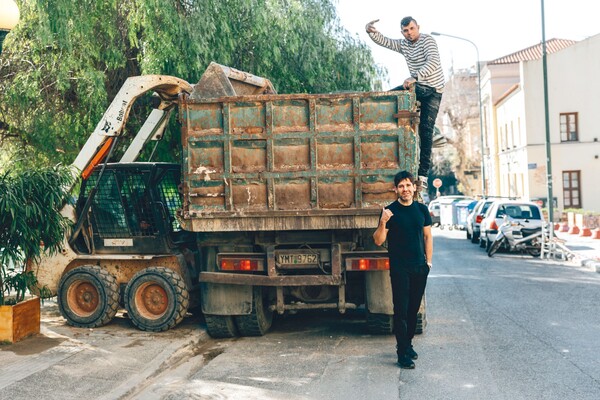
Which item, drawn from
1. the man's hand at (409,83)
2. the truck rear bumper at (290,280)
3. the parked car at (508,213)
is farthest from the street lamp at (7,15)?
the parked car at (508,213)

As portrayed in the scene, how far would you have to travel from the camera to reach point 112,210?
1078 cm

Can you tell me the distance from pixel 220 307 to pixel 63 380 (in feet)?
8.33

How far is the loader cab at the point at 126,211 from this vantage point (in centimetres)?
1062

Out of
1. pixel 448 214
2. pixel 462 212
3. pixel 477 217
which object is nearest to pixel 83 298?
pixel 477 217

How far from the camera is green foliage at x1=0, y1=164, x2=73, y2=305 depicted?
911 centimetres

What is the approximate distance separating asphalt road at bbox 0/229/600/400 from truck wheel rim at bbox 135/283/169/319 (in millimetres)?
297

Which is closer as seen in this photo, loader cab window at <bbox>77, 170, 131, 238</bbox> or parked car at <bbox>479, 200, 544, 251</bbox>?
loader cab window at <bbox>77, 170, 131, 238</bbox>

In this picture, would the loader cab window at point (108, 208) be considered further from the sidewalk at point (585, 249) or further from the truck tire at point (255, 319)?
the sidewalk at point (585, 249)

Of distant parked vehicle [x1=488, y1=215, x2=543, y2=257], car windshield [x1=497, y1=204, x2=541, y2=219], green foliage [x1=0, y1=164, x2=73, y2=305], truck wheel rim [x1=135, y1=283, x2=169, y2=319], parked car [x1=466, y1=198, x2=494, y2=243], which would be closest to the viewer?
green foliage [x1=0, y1=164, x2=73, y2=305]

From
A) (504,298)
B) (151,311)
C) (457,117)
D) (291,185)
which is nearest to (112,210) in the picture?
(151,311)

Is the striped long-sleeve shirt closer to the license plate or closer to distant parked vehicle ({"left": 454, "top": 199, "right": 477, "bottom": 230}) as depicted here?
the license plate

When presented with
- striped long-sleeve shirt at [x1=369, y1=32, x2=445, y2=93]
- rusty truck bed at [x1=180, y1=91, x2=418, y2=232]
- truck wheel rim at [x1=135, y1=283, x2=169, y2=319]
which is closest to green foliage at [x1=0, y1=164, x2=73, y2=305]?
truck wheel rim at [x1=135, y1=283, x2=169, y2=319]

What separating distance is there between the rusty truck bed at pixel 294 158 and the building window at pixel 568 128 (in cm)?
3638

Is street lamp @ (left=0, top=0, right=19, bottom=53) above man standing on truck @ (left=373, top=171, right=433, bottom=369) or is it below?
above
